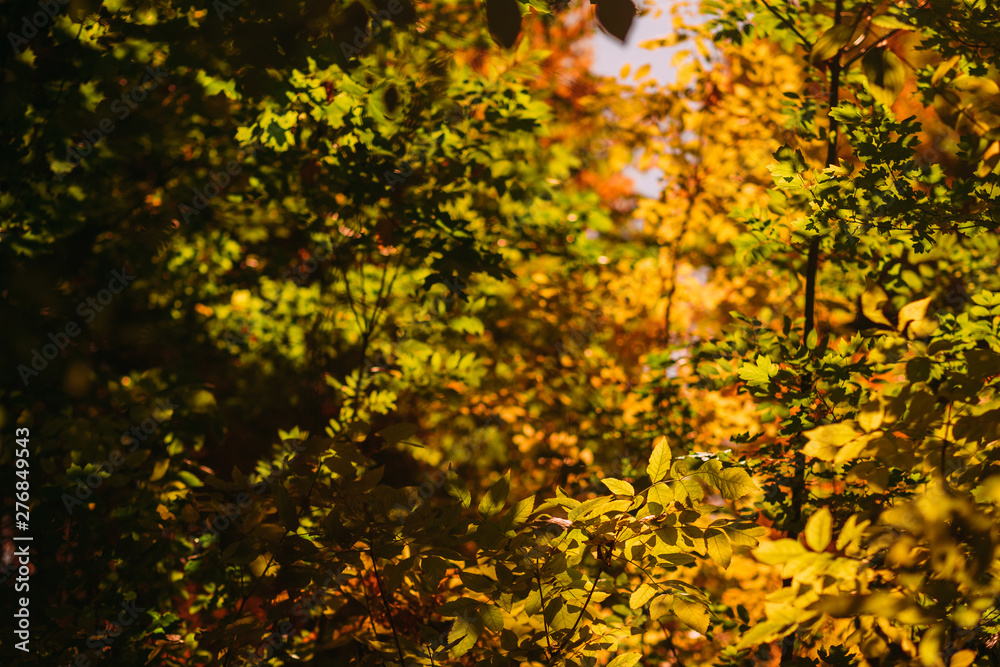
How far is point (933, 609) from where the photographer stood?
971mm

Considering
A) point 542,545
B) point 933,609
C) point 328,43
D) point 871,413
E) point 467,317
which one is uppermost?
point 328,43

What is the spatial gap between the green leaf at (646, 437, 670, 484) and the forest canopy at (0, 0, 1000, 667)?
0.01m

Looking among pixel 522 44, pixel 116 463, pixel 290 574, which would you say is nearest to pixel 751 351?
pixel 290 574

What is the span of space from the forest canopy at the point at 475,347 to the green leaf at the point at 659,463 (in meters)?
0.01

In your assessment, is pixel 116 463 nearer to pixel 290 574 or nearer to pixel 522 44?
pixel 290 574

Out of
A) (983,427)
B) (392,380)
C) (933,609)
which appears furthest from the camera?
(392,380)

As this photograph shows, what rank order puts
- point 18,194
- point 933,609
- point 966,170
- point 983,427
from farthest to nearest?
point 966,170 < point 18,194 < point 983,427 < point 933,609

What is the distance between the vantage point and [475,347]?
468 cm

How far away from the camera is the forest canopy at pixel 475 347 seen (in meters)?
1.39

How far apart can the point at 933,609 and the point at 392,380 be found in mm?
2506

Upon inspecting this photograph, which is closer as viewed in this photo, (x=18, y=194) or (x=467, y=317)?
(x=18, y=194)

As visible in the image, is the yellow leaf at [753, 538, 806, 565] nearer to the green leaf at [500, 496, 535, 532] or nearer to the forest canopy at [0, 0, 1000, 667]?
the forest canopy at [0, 0, 1000, 667]

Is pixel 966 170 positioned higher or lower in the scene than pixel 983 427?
lower

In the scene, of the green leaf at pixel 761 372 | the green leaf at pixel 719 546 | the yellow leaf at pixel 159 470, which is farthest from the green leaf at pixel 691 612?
the yellow leaf at pixel 159 470
